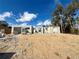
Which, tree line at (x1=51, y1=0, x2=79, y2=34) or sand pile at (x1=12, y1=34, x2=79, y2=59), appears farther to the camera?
tree line at (x1=51, y1=0, x2=79, y2=34)

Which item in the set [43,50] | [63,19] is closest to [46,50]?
[43,50]

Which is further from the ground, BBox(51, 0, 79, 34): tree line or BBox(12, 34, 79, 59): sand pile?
BBox(51, 0, 79, 34): tree line

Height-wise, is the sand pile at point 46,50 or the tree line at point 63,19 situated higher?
the tree line at point 63,19

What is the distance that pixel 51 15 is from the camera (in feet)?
132

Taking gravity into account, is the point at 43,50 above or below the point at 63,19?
below

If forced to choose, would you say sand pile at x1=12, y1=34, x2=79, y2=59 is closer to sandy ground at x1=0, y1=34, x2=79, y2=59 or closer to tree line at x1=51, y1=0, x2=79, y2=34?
sandy ground at x1=0, y1=34, x2=79, y2=59

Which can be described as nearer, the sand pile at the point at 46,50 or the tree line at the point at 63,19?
the sand pile at the point at 46,50

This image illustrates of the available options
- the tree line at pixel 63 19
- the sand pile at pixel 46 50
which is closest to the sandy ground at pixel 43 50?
the sand pile at pixel 46 50

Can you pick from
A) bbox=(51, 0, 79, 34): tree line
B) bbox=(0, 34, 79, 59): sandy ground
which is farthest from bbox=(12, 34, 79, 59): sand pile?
bbox=(51, 0, 79, 34): tree line

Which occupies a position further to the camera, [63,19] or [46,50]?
[63,19]

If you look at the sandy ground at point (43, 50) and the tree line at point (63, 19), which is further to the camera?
the tree line at point (63, 19)

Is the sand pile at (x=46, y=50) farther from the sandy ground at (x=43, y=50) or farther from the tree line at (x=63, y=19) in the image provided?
the tree line at (x=63, y=19)

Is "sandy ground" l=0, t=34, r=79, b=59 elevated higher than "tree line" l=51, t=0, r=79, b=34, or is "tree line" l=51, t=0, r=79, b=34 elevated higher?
"tree line" l=51, t=0, r=79, b=34

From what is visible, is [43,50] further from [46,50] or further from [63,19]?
[63,19]
